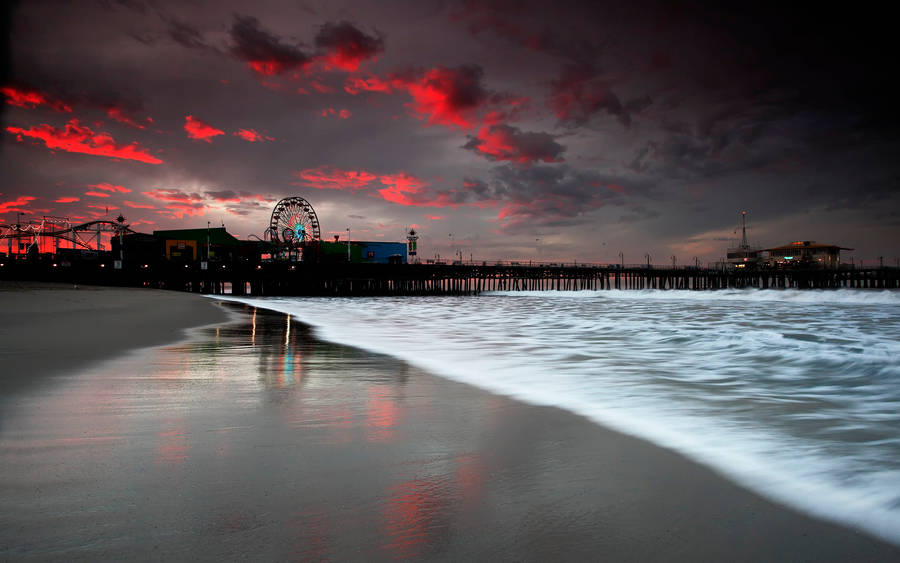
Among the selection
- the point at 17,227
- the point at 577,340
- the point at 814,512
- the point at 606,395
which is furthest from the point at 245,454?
the point at 17,227

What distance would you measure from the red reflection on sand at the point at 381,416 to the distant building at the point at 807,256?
141m

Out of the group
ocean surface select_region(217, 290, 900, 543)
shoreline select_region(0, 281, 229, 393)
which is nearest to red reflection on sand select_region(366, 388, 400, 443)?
ocean surface select_region(217, 290, 900, 543)

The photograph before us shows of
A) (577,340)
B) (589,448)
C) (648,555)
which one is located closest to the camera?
(648,555)

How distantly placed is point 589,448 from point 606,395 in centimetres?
278

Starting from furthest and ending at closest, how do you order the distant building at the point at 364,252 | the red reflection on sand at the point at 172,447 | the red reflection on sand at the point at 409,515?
the distant building at the point at 364,252
the red reflection on sand at the point at 172,447
the red reflection on sand at the point at 409,515

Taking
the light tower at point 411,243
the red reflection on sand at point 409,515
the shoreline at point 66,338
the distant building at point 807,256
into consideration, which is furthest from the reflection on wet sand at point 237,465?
the distant building at point 807,256

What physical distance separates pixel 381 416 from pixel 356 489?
6.78ft

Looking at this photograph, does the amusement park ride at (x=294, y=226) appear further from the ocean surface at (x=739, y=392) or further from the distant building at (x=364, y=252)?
the ocean surface at (x=739, y=392)

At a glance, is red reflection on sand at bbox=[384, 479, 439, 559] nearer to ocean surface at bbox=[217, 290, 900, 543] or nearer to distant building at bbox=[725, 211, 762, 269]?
ocean surface at bbox=[217, 290, 900, 543]

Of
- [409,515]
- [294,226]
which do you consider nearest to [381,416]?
[409,515]

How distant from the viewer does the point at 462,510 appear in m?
3.07

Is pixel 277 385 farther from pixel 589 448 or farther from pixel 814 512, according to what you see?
pixel 814 512

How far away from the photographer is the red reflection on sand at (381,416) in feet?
15.4

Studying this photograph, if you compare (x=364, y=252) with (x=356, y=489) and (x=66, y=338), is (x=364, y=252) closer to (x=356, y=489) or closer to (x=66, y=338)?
(x=66, y=338)
